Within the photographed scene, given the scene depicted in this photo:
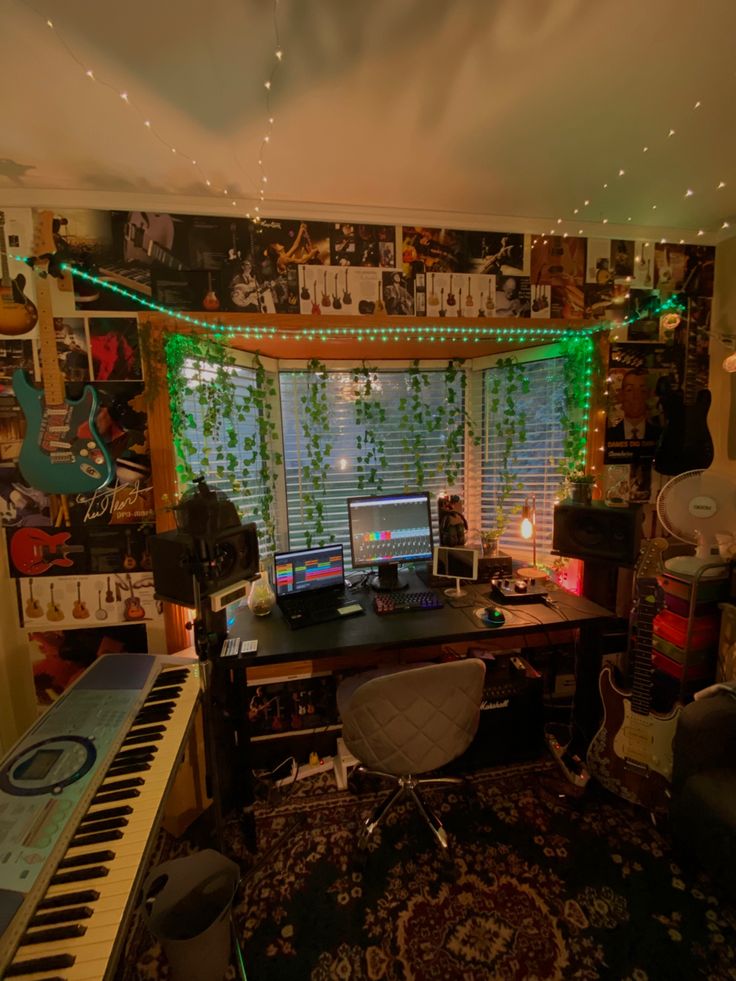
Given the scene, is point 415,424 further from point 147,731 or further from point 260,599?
point 147,731

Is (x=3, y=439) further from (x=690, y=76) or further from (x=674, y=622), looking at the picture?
(x=674, y=622)

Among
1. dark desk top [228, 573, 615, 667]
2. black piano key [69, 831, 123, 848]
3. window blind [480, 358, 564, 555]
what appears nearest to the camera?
black piano key [69, 831, 123, 848]

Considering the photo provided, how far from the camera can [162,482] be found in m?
1.90

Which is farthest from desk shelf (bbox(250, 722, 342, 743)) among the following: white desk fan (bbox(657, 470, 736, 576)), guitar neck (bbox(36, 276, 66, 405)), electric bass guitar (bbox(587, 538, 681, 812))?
white desk fan (bbox(657, 470, 736, 576))

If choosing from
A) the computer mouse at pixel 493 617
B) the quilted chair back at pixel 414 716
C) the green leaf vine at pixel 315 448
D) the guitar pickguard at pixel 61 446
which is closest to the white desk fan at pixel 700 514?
the computer mouse at pixel 493 617

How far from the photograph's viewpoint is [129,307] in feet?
6.08

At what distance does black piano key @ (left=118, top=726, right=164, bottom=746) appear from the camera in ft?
4.21

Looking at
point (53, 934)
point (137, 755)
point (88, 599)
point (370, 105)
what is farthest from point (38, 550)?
point (370, 105)

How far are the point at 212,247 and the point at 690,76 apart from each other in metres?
1.97

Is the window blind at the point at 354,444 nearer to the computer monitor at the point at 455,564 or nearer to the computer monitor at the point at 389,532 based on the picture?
the computer monitor at the point at 389,532

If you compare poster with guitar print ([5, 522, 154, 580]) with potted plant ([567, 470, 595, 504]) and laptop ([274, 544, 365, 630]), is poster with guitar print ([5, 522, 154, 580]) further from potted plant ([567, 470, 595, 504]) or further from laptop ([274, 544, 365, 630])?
potted plant ([567, 470, 595, 504])

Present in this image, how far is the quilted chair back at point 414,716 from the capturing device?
1.39 metres

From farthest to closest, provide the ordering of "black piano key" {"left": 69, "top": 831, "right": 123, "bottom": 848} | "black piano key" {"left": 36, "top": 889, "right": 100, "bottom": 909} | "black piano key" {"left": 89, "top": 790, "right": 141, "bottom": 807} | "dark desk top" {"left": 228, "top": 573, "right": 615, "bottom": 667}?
"dark desk top" {"left": 228, "top": 573, "right": 615, "bottom": 667}, "black piano key" {"left": 89, "top": 790, "right": 141, "bottom": 807}, "black piano key" {"left": 69, "top": 831, "right": 123, "bottom": 848}, "black piano key" {"left": 36, "top": 889, "right": 100, "bottom": 909}

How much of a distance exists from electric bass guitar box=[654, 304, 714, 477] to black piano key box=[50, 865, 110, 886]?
2.95 meters
